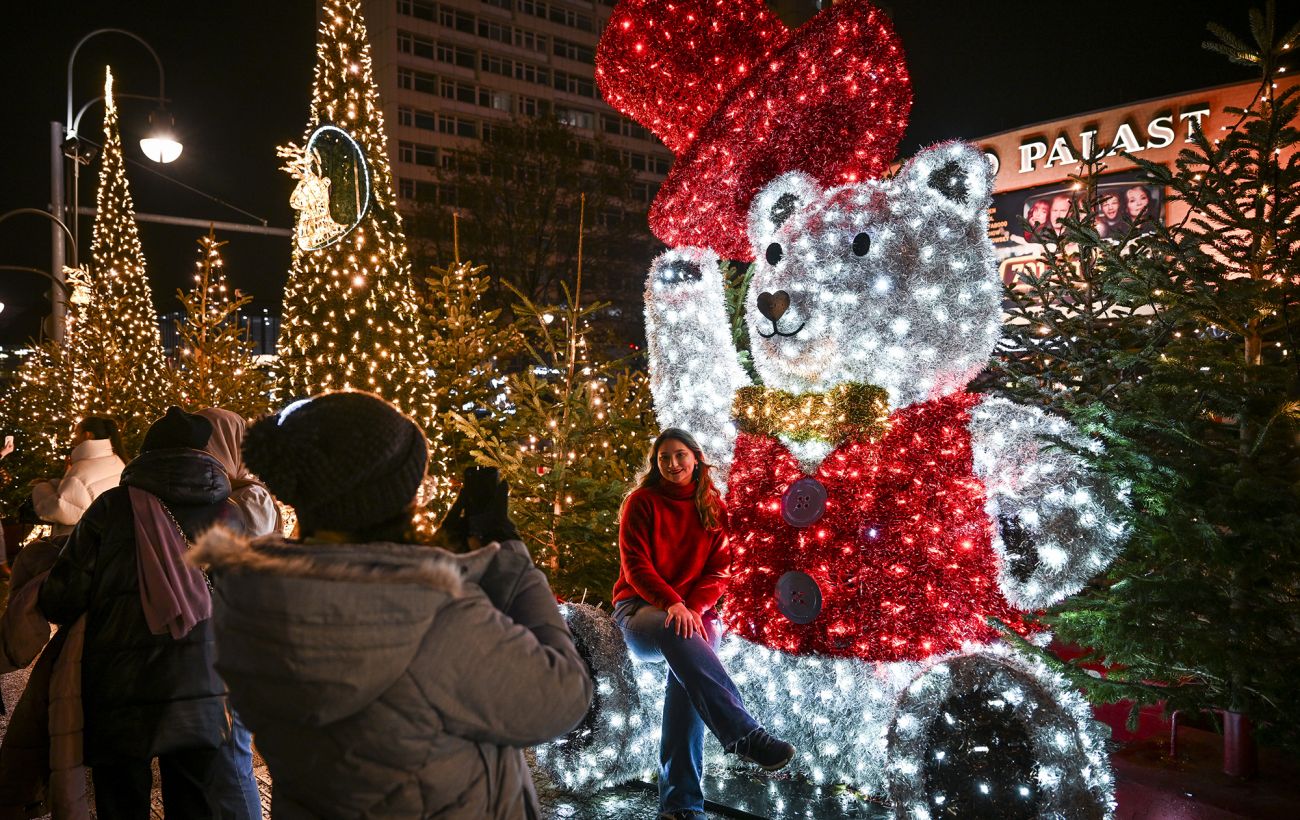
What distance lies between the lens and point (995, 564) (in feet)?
14.2

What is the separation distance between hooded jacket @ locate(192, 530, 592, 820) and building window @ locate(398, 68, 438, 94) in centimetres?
5678

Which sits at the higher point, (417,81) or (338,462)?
(417,81)

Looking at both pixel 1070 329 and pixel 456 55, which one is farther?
pixel 456 55

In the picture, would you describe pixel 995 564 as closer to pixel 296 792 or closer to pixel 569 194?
pixel 296 792

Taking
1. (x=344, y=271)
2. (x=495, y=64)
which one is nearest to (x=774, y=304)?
(x=344, y=271)

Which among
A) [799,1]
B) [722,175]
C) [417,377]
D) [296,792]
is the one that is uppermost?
[799,1]

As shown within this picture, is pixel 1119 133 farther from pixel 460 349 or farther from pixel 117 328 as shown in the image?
pixel 117 328

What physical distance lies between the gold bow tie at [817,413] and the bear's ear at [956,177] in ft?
3.18

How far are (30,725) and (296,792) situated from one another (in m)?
2.56

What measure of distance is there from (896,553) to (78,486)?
4.34 meters

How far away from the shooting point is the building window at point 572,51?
198ft

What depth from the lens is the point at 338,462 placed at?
1864 mm

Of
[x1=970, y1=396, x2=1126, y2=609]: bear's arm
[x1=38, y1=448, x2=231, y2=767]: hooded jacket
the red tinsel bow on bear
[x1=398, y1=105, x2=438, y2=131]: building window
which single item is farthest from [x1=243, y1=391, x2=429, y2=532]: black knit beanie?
[x1=398, y1=105, x2=438, y2=131]: building window

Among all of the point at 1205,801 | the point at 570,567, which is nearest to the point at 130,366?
the point at 570,567
